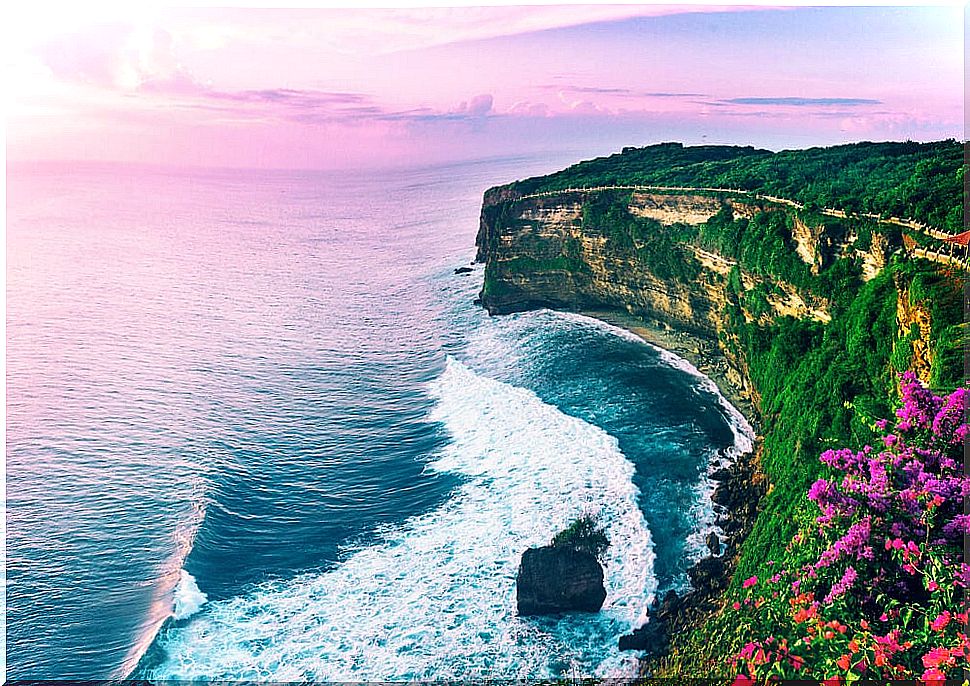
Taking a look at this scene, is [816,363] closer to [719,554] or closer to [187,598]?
[719,554]

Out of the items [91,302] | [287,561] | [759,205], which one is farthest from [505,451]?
[91,302]

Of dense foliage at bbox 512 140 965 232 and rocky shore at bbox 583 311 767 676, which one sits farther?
dense foliage at bbox 512 140 965 232

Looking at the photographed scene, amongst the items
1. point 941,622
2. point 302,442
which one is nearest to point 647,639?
point 941,622

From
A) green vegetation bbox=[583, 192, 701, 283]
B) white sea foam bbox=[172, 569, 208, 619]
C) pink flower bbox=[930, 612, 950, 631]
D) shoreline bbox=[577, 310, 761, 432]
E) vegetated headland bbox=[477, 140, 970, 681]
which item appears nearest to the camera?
pink flower bbox=[930, 612, 950, 631]

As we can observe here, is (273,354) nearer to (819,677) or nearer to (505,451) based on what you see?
(505,451)

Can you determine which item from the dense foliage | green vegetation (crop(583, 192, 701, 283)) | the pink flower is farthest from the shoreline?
the pink flower

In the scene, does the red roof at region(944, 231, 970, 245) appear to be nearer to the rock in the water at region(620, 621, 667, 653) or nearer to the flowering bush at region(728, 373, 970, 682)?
the flowering bush at region(728, 373, 970, 682)
